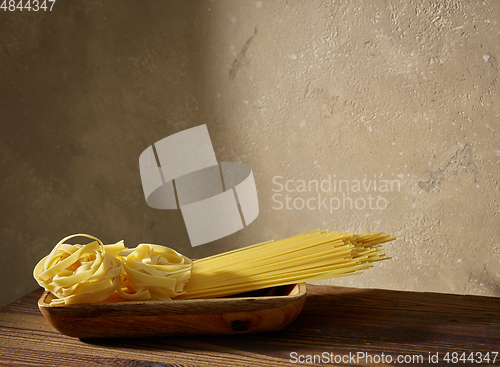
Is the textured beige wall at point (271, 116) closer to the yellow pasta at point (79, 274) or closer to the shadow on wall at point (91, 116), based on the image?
the shadow on wall at point (91, 116)

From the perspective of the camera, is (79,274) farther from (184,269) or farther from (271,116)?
(271,116)

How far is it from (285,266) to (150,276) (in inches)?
8.3

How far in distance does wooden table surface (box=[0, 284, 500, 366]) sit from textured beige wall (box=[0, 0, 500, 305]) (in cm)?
21

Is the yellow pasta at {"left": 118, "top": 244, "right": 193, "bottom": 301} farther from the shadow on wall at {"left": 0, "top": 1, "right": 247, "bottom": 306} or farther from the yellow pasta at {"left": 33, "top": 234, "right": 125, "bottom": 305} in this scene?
the shadow on wall at {"left": 0, "top": 1, "right": 247, "bottom": 306}

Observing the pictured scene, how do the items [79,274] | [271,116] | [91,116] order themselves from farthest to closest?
[91,116] < [271,116] < [79,274]

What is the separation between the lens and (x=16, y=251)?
110 cm

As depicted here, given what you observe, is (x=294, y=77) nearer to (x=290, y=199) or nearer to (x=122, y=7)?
(x=290, y=199)

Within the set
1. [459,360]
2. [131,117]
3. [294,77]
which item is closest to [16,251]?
[131,117]

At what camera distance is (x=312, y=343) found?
1.86 feet

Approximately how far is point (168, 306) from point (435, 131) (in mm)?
622

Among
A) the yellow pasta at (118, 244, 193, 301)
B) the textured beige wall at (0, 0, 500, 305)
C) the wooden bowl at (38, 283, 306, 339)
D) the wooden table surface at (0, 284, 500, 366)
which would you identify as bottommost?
the wooden table surface at (0, 284, 500, 366)

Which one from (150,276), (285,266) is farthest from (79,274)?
(285,266)

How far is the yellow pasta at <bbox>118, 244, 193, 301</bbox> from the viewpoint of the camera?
591mm

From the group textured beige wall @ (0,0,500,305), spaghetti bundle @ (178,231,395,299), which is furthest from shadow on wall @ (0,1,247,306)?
spaghetti bundle @ (178,231,395,299)
